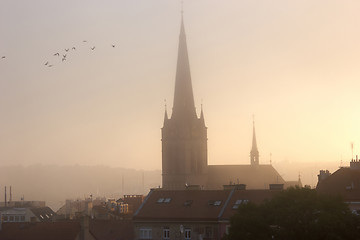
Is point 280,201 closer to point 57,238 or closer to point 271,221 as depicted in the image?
point 271,221

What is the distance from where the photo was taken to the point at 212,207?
104938 millimetres

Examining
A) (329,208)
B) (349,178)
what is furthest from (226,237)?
(349,178)

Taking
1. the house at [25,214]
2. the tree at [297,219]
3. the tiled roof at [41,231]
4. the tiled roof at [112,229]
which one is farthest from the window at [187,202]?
the house at [25,214]

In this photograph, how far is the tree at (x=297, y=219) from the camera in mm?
78562

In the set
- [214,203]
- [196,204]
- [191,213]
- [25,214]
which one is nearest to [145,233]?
[191,213]

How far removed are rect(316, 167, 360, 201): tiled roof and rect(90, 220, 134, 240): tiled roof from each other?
25123mm

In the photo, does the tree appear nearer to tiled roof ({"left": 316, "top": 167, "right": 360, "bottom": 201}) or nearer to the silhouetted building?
the silhouetted building

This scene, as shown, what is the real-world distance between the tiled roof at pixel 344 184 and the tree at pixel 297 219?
1854cm

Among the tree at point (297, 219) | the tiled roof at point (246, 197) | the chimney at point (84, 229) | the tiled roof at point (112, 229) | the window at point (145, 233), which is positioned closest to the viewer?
the tree at point (297, 219)

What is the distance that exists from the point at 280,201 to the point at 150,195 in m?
32.2

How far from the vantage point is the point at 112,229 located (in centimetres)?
11750

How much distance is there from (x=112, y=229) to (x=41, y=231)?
34.0 ft

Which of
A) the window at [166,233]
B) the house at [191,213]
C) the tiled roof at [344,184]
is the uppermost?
the tiled roof at [344,184]

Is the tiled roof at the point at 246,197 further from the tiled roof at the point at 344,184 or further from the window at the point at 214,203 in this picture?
the tiled roof at the point at 344,184
